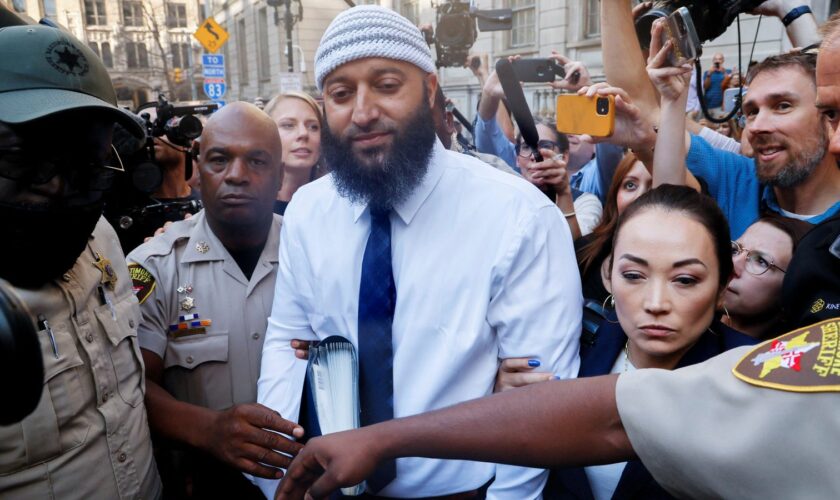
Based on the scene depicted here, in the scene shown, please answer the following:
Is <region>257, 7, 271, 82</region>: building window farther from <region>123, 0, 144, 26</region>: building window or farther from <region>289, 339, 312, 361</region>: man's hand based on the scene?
<region>289, 339, 312, 361</region>: man's hand

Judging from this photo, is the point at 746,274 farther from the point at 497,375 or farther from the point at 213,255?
the point at 213,255

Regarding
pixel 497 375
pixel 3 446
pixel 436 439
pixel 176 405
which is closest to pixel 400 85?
pixel 497 375

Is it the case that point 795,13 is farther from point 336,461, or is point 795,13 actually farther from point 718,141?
point 336,461

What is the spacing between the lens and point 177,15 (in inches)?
1693

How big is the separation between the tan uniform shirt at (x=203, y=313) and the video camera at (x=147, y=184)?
0.98 m

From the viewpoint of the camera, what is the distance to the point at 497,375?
1740mm

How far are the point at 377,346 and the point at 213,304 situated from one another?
0.84m

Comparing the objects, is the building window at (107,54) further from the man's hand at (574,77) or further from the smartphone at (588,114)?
the smartphone at (588,114)

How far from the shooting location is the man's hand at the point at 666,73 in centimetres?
212

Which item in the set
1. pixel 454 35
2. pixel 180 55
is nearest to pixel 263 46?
pixel 180 55

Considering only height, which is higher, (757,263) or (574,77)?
(574,77)

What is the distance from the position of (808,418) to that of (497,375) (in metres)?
1.00

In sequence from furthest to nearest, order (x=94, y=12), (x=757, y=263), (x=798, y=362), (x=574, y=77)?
(x=94, y=12)
(x=574, y=77)
(x=757, y=263)
(x=798, y=362)

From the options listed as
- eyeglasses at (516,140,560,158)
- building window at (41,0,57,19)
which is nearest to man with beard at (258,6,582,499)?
eyeglasses at (516,140,560,158)
